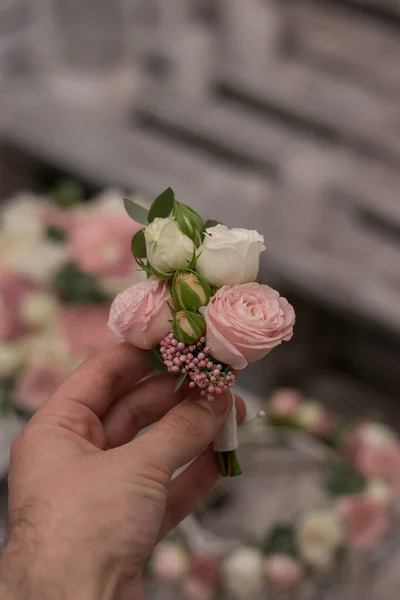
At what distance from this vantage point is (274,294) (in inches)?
28.6

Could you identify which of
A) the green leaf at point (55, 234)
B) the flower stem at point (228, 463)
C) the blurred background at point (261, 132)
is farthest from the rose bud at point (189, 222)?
the blurred background at point (261, 132)

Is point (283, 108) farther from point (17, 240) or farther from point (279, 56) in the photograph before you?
point (17, 240)

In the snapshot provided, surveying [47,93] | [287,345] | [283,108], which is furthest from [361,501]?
[47,93]

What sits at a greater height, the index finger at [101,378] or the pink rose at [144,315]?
the pink rose at [144,315]

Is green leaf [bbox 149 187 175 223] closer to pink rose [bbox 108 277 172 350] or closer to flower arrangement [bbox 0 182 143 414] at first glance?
pink rose [bbox 108 277 172 350]

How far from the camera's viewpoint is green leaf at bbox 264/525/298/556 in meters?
1.15

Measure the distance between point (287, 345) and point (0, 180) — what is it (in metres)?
1.08

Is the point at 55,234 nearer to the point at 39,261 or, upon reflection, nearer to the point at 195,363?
the point at 39,261

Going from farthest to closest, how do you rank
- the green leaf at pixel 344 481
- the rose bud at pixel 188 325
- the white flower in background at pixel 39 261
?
the white flower in background at pixel 39 261, the green leaf at pixel 344 481, the rose bud at pixel 188 325

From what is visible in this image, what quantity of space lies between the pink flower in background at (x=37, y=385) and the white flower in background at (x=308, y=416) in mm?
427

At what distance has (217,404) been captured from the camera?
76cm

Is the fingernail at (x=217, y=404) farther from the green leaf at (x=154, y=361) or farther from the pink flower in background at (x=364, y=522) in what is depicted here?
the pink flower in background at (x=364, y=522)

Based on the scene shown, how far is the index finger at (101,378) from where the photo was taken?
2.48 feet

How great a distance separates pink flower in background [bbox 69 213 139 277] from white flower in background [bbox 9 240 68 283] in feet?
0.12
